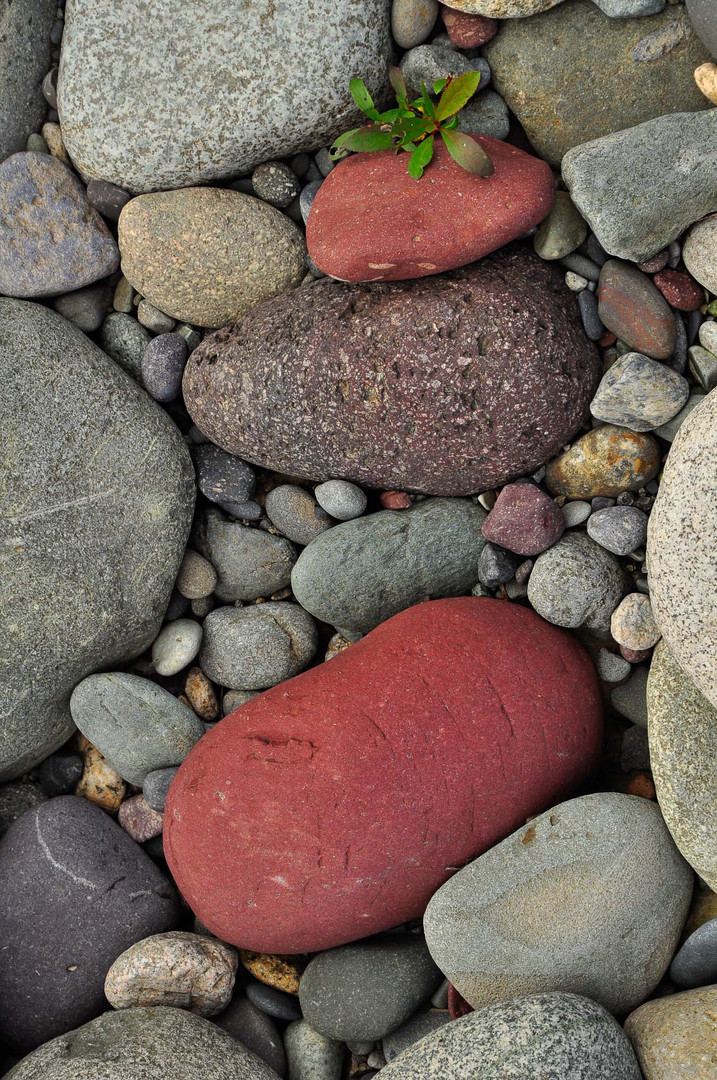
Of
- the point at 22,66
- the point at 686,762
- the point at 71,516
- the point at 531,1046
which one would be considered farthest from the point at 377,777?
the point at 22,66

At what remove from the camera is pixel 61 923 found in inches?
120

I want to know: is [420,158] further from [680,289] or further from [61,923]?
[61,923]

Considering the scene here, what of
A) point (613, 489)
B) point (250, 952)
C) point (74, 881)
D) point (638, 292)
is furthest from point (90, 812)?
point (638, 292)

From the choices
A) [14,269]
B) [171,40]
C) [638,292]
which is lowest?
[638,292]

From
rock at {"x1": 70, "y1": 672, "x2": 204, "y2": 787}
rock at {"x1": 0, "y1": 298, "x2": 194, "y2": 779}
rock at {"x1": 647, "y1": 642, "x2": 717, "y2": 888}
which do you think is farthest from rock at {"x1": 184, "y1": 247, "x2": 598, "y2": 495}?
rock at {"x1": 70, "y1": 672, "x2": 204, "y2": 787}

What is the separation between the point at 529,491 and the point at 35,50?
247 centimetres

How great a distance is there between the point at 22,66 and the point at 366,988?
3530 mm

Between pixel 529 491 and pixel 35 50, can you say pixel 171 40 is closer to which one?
pixel 35 50

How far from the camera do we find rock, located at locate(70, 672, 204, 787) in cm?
313

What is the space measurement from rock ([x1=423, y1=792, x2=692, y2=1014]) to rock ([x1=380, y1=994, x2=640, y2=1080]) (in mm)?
142

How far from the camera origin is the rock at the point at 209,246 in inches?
120

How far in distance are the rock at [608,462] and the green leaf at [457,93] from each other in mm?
1140

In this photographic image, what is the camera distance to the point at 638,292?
8.95 ft

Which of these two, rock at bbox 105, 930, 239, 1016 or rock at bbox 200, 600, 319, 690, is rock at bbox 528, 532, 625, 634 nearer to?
rock at bbox 200, 600, 319, 690
